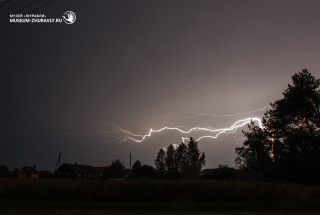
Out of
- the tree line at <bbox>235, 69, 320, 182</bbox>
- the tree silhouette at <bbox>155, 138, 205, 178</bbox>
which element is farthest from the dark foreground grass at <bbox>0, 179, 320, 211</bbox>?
the tree silhouette at <bbox>155, 138, 205, 178</bbox>

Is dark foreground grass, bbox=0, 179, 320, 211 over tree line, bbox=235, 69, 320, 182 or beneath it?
beneath

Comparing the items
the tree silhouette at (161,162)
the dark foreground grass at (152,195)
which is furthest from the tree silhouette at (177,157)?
the dark foreground grass at (152,195)

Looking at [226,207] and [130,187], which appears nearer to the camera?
[226,207]

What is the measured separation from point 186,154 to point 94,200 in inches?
1671

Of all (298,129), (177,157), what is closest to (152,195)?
(298,129)

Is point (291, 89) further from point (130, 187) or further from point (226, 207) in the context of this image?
point (130, 187)

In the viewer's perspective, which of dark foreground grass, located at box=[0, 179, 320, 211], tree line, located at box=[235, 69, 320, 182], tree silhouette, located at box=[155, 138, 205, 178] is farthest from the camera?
tree silhouette, located at box=[155, 138, 205, 178]

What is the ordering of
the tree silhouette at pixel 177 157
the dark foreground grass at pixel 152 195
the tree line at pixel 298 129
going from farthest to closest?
the tree silhouette at pixel 177 157 < the tree line at pixel 298 129 < the dark foreground grass at pixel 152 195

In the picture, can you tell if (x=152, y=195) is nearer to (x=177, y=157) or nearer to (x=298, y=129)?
(x=298, y=129)

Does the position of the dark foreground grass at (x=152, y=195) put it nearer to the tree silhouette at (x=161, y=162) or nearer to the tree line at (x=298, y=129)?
the tree line at (x=298, y=129)

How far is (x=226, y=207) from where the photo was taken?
10.2 metres

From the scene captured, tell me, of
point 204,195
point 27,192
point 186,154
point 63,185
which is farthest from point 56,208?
point 186,154

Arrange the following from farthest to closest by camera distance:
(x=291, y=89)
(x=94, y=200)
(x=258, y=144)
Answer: (x=258, y=144), (x=291, y=89), (x=94, y=200)

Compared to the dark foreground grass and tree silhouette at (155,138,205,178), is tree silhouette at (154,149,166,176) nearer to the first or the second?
tree silhouette at (155,138,205,178)
